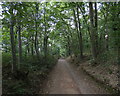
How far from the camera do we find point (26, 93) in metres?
4.64

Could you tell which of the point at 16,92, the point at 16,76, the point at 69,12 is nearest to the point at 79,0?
the point at 69,12

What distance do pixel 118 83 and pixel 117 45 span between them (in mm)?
2429

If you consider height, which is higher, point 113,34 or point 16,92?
point 113,34

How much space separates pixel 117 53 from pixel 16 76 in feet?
21.8

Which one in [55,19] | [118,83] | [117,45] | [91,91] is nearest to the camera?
[118,83]

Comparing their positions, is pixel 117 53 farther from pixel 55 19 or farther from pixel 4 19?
pixel 55 19

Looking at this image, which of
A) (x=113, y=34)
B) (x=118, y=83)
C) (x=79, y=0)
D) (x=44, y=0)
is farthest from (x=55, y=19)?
(x=118, y=83)

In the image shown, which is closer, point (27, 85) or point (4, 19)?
point (4, 19)

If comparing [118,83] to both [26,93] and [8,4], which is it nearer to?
[26,93]

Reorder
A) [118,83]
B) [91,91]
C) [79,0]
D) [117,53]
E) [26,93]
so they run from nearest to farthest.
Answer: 1. [26,93]
2. [118,83]
3. [91,91]
4. [117,53]
5. [79,0]

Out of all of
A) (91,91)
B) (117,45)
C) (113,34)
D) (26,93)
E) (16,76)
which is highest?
(113,34)

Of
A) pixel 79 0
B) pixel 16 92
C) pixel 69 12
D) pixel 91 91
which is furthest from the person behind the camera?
pixel 69 12

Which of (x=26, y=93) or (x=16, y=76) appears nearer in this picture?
(x=26, y=93)

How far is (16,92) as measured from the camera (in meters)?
4.22
